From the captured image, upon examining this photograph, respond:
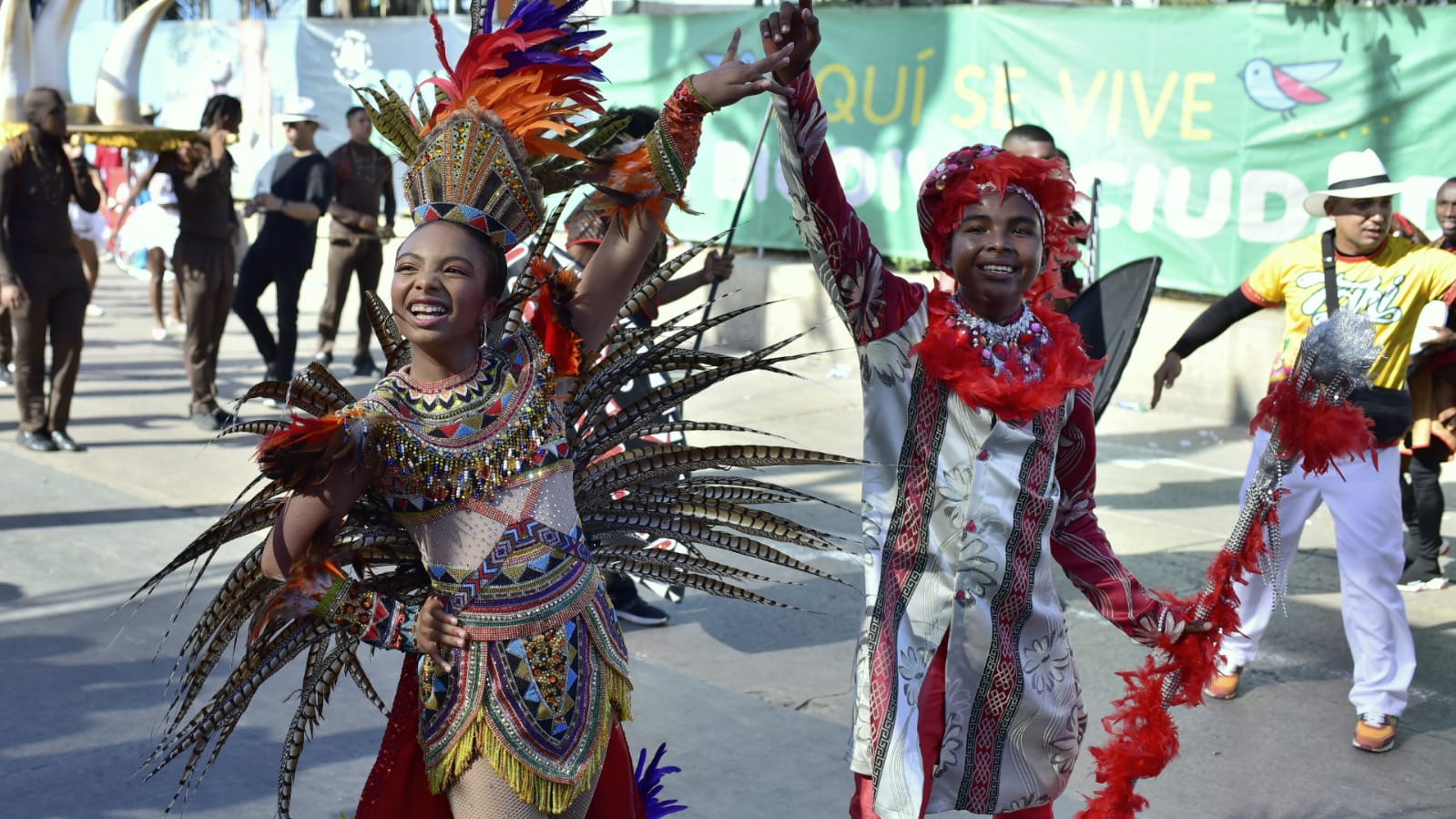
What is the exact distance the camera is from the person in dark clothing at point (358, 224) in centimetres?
1054

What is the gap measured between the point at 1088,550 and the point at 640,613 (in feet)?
9.13

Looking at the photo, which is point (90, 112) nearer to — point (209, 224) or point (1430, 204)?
point (209, 224)

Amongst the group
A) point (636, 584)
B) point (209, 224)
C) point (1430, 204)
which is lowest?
point (636, 584)

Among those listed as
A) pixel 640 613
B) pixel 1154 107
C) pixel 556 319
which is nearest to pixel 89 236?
pixel 640 613

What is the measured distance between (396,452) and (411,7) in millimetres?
15766

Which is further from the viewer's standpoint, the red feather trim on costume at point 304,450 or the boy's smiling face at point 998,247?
the boy's smiling face at point 998,247

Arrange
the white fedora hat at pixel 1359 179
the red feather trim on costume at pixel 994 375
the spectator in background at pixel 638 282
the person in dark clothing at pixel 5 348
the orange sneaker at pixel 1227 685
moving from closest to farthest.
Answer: the red feather trim on costume at pixel 994 375 → the white fedora hat at pixel 1359 179 → the orange sneaker at pixel 1227 685 → the spectator in background at pixel 638 282 → the person in dark clothing at pixel 5 348

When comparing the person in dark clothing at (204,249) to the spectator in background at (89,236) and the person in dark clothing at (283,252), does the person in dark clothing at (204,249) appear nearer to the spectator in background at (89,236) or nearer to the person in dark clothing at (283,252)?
the person in dark clothing at (283,252)

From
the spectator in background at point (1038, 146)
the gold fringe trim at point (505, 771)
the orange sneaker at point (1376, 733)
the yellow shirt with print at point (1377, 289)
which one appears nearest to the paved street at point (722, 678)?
the orange sneaker at point (1376, 733)

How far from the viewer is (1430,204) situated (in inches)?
333

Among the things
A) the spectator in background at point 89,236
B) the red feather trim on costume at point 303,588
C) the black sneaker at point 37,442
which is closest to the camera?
the red feather trim on costume at point 303,588

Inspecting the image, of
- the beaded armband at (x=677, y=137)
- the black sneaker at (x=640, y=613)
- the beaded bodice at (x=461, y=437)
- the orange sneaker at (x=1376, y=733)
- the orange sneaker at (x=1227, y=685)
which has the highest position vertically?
the beaded armband at (x=677, y=137)

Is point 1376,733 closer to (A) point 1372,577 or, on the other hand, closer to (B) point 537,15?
(A) point 1372,577

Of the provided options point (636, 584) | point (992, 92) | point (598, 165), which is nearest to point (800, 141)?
point (598, 165)
